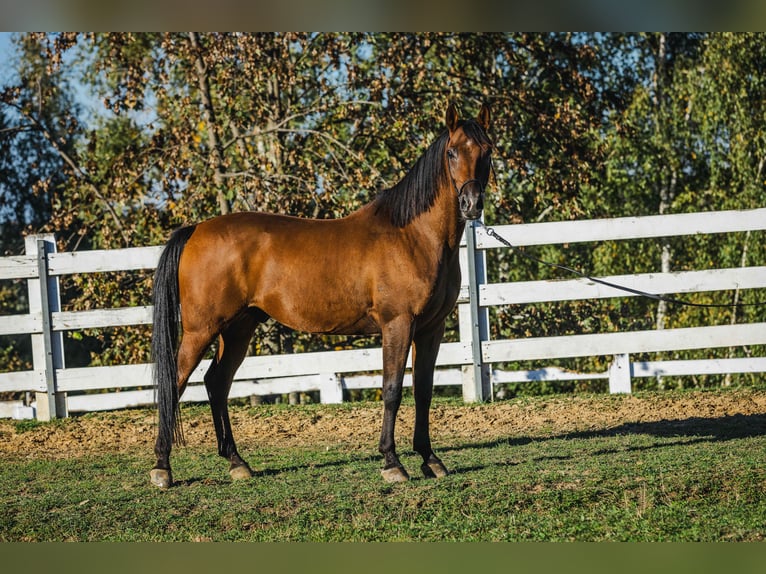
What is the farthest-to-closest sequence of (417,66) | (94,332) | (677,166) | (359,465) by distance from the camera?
(677,166)
(417,66)
(94,332)
(359,465)

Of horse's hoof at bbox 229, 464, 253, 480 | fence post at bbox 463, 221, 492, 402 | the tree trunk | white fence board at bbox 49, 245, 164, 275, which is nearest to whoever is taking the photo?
horse's hoof at bbox 229, 464, 253, 480

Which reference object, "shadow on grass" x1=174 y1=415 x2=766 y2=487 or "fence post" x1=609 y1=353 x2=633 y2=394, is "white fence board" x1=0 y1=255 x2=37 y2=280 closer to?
"shadow on grass" x1=174 y1=415 x2=766 y2=487

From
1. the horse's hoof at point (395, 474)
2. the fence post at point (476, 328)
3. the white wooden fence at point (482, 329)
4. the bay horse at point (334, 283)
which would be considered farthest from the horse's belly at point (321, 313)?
the fence post at point (476, 328)

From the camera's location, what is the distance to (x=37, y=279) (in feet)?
28.8

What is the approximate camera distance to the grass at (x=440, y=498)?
4.04 m

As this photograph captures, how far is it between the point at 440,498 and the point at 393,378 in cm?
99

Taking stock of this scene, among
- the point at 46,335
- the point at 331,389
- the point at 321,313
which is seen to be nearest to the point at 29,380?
the point at 46,335

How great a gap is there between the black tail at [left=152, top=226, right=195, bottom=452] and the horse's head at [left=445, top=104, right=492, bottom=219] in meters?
1.94

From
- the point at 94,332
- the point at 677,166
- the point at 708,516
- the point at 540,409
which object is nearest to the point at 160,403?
the point at 708,516

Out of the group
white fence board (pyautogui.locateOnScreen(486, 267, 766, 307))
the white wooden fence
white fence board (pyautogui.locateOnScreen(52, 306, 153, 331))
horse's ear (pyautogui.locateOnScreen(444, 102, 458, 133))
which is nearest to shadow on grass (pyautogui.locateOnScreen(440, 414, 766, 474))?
the white wooden fence

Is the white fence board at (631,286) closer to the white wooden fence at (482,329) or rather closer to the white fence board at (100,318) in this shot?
the white wooden fence at (482,329)

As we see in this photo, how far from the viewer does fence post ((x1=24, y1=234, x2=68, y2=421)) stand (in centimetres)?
862

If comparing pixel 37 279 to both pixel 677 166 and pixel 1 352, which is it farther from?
pixel 677 166

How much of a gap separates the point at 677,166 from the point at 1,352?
42.6ft
